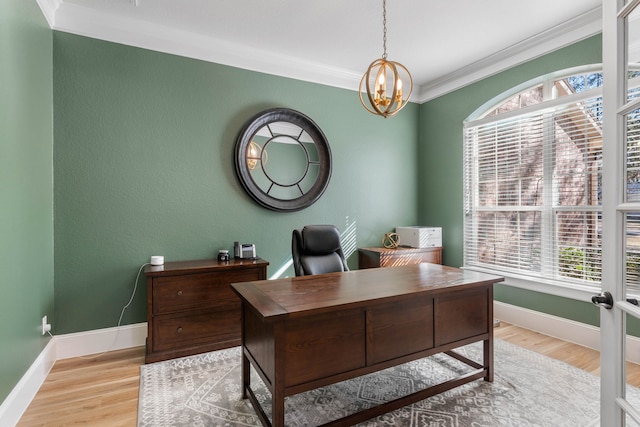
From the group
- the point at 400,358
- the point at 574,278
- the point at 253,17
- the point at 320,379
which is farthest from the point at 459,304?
the point at 253,17

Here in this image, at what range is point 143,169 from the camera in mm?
3012

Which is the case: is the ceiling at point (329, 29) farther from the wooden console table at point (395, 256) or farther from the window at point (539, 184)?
the wooden console table at point (395, 256)

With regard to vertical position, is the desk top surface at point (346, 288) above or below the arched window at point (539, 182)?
below

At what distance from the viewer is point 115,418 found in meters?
1.93

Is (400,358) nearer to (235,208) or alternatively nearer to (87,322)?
(235,208)

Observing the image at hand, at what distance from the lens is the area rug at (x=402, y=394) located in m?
1.89

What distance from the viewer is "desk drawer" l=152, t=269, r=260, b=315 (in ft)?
8.79

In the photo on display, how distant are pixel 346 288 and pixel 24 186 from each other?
7.14 ft

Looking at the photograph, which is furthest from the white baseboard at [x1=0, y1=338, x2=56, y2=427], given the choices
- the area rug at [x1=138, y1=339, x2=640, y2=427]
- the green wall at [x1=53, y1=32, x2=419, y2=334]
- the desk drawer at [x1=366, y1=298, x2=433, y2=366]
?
the desk drawer at [x1=366, y1=298, x2=433, y2=366]

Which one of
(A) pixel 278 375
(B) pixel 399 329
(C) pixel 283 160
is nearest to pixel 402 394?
(B) pixel 399 329

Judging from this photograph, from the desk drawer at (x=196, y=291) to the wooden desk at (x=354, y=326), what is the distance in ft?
2.96

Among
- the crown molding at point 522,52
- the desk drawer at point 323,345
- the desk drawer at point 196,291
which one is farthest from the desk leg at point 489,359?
the crown molding at point 522,52

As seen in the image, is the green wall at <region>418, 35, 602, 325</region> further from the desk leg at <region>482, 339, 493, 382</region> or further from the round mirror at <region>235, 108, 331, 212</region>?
the round mirror at <region>235, 108, 331, 212</region>

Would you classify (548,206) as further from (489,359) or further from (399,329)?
(399,329)
